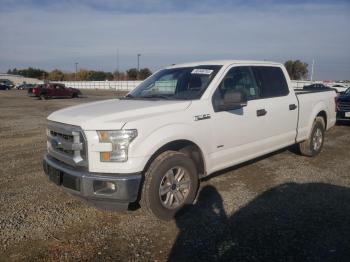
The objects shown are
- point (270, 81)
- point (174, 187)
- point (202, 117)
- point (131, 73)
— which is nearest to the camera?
point (174, 187)

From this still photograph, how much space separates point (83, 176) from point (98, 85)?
233 feet

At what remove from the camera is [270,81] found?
580cm

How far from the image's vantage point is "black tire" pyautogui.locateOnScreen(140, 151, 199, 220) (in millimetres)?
3859

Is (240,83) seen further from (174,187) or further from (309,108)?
(309,108)

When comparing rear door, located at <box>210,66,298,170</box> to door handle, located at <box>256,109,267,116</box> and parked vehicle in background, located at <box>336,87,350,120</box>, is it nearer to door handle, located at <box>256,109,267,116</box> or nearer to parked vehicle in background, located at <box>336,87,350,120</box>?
door handle, located at <box>256,109,267,116</box>

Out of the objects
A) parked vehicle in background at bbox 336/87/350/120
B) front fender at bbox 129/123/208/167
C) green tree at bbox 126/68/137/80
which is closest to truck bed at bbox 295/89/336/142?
front fender at bbox 129/123/208/167

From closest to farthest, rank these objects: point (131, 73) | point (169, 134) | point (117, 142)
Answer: point (117, 142) < point (169, 134) < point (131, 73)

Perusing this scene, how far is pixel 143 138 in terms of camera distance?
376cm

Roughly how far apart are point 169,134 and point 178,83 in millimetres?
1441

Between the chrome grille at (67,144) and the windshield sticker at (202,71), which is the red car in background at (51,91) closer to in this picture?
the windshield sticker at (202,71)

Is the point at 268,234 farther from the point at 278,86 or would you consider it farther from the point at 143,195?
the point at 278,86

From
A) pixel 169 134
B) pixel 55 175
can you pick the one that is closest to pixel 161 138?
pixel 169 134

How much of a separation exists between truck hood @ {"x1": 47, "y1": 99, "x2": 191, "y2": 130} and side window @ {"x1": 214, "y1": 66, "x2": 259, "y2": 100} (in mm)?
735

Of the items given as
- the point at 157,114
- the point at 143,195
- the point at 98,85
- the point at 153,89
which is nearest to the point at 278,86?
the point at 153,89
